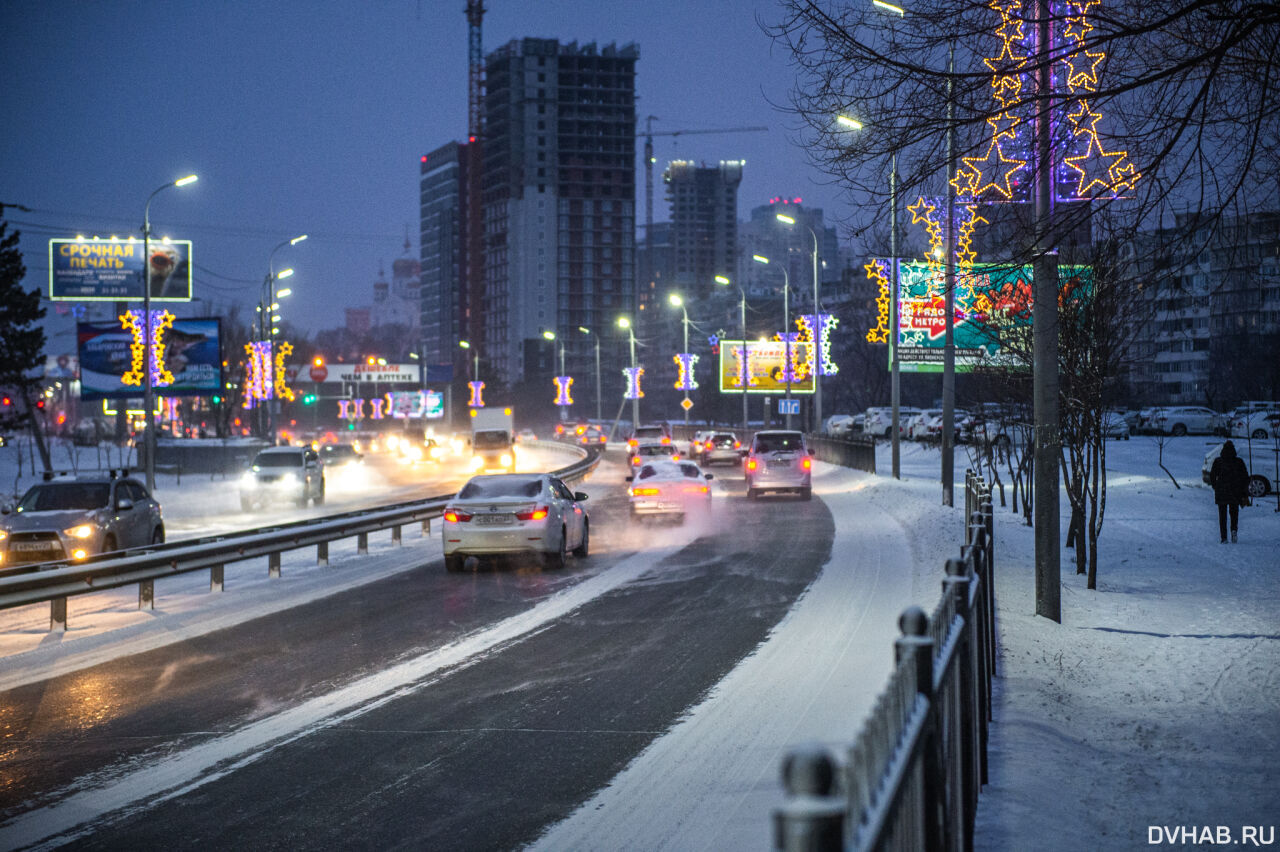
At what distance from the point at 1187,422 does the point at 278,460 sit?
167 feet

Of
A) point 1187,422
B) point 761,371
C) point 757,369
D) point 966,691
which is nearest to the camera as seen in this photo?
point 966,691

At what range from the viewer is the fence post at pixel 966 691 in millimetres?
5426

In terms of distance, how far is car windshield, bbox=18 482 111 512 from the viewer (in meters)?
20.0

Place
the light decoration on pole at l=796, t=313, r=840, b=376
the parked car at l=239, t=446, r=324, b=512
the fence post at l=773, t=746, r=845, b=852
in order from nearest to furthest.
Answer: the fence post at l=773, t=746, r=845, b=852, the parked car at l=239, t=446, r=324, b=512, the light decoration on pole at l=796, t=313, r=840, b=376

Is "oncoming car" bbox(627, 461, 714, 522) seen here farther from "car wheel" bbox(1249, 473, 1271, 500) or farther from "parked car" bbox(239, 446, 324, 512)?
"parked car" bbox(239, 446, 324, 512)

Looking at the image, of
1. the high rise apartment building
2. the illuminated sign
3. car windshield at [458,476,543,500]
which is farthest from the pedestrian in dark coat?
the high rise apartment building

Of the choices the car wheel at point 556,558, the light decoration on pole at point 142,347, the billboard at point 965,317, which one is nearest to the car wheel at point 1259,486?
the billboard at point 965,317

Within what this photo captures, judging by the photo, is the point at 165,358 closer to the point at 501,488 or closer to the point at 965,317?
the point at 501,488

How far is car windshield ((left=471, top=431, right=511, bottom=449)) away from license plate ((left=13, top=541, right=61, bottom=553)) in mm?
38642

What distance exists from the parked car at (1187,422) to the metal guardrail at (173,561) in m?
54.9

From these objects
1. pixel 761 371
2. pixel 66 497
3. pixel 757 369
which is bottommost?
pixel 66 497

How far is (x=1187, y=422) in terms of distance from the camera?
220 ft

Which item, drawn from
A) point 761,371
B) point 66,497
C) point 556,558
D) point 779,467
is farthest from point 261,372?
point 556,558

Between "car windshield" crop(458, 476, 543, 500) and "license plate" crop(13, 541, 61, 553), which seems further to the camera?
"car windshield" crop(458, 476, 543, 500)
